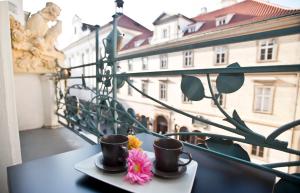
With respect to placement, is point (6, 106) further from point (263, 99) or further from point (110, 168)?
point (263, 99)

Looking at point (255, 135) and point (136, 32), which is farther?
point (136, 32)

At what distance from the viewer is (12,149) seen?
778 mm

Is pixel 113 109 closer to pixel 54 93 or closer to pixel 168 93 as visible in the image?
pixel 54 93

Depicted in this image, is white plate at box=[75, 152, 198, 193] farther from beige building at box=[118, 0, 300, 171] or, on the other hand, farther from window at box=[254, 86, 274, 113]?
window at box=[254, 86, 274, 113]

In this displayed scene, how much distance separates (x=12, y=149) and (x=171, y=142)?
0.79 m

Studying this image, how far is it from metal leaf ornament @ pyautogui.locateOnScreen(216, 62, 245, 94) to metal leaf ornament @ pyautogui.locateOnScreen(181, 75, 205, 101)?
0.17 feet

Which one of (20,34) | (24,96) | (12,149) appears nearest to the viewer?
(12,149)

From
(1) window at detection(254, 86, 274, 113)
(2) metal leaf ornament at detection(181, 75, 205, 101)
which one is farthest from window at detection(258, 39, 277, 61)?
(2) metal leaf ornament at detection(181, 75, 205, 101)

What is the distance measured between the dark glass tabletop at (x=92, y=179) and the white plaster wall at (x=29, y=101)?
141 centimetres

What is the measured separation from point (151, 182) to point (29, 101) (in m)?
1.71

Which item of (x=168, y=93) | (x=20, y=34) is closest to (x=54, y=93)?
(x=20, y=34)

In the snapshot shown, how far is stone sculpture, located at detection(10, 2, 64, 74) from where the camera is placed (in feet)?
4.46

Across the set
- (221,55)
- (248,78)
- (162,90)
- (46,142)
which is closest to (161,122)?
(162,90)

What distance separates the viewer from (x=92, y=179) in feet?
1.26
